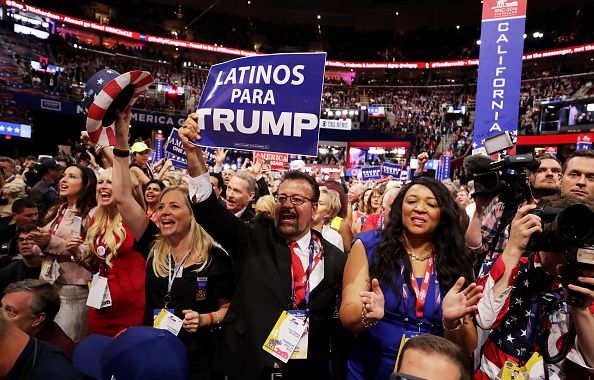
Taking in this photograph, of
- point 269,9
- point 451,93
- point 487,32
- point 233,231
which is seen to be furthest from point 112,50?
point 233,231

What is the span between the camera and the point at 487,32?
217 inches

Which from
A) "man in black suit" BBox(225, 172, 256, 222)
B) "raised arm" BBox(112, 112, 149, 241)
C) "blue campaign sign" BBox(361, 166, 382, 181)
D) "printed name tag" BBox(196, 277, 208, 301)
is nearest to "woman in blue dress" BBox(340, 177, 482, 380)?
"printed name tag" BBox(196, 277, 208, 301)

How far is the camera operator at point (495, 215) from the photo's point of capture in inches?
115

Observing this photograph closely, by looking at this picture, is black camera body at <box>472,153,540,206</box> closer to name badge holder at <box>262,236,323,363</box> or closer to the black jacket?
the black jacket

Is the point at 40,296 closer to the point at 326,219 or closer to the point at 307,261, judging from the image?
the point at 307,261

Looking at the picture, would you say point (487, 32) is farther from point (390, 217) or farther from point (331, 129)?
point (331, 129)

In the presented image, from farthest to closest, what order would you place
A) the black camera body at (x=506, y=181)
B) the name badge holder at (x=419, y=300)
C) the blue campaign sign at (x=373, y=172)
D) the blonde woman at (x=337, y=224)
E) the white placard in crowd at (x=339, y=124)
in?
1. the white placard in crowd at (x=339, y=124)
2. the blue campaign sign at (x=373, y=172)
3. the blonde woman at (x=337, y=224)
4. the black camera body at (x=506, y=181)
5. the name badge holder at (x=419, y=300)

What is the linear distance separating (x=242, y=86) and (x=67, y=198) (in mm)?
1791

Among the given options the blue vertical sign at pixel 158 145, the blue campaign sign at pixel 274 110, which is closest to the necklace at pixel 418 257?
the blue campaign sign at pixel 274 110

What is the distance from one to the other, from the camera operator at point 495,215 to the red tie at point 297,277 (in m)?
1.14

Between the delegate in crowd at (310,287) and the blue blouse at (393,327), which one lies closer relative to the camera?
the delegate in crowd at (310,287)

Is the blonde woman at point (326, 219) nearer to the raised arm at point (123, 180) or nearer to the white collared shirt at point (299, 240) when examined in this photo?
the white collared shirt at point (299, 240)

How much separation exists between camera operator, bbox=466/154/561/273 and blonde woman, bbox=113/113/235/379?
157cm

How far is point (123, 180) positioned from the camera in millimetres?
2816
